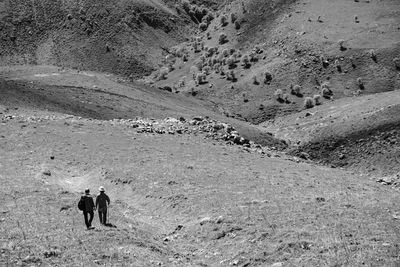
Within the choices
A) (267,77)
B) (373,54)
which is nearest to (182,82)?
(267,77)

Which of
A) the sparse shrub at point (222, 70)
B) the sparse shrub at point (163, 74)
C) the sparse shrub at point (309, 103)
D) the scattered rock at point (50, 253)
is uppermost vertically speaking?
the scattered rock at point (50, 253)

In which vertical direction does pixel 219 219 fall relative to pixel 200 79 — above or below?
above

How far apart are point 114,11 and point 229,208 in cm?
9322

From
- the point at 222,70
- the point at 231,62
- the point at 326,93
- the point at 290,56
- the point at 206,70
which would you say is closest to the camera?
the point at 326,93

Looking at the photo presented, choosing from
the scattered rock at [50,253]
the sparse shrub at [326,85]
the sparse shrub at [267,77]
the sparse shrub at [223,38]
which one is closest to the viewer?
the scattered rock at [50,253]

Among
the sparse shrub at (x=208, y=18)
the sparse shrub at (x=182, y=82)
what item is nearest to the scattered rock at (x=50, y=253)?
the sparse shrub at (x=182, y=82)

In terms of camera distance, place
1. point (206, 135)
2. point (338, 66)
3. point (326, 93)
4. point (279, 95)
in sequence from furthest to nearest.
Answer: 1. point (338, 66)
2. point (279, 95)
3. point (326, 93)
4. point (206, 135)

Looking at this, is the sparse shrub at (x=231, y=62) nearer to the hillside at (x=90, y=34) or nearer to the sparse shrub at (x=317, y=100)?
the hillside at (x=90, y=34)

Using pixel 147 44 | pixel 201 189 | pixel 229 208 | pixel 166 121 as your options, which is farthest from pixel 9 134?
pixel 147 44

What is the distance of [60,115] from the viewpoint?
45.1 metres

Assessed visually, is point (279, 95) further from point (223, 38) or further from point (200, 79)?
point (223, 38)

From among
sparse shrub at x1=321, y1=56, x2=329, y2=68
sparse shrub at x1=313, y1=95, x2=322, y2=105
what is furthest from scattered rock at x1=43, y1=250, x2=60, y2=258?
sparse shrub at x1=321, y1=56, x2=329, y2=68

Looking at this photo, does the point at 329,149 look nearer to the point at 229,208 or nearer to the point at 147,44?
the point at 229,208

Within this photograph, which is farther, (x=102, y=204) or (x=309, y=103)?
(x=309, y=103)
